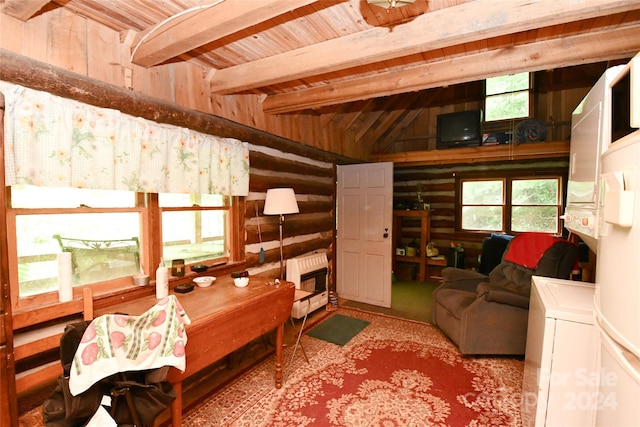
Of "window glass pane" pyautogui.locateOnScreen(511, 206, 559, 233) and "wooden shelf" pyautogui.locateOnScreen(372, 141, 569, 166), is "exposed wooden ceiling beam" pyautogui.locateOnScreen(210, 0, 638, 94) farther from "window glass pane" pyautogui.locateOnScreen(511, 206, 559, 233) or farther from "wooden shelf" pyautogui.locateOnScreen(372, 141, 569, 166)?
"window glass pane" pyautogui.locateOnScreen(511, 206, 559, 233)

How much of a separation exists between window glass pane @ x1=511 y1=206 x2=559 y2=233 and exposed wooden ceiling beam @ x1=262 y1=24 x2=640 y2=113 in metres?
3.76

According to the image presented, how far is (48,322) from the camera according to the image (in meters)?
1.78

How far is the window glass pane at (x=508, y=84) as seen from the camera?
4.80m

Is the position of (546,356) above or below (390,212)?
below

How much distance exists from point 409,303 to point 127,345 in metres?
3.89

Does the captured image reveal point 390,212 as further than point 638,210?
Yes

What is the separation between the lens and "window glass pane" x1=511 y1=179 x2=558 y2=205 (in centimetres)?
498

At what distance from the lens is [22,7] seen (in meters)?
1.39

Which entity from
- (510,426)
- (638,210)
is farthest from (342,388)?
(638,210)

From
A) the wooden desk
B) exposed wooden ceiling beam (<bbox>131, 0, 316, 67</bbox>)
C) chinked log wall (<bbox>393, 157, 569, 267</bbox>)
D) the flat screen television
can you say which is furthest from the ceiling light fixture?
chinked log wall (<bbox>393, 157, 569, 267</bbox>)

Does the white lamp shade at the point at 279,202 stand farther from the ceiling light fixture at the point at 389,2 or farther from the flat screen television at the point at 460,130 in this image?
the flat screen television at the point at 460,130

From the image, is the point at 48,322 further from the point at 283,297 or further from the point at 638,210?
the point at 638,210

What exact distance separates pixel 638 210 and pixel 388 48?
4.64ft

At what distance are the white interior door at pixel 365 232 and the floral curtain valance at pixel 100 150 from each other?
2332 mm
